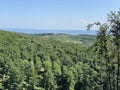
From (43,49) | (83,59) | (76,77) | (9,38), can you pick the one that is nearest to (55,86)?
(76,77)

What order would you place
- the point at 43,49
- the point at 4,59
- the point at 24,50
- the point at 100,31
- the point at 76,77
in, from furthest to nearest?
the point at 43,49 → the point at 24,50 → the point at 4,59 → the point at 76,77 → the point at 100,31

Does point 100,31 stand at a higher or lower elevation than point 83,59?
higher

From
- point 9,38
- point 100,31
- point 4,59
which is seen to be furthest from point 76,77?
point 9,38

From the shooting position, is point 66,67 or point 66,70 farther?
point 66,67

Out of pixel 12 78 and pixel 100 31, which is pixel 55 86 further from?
pixel 100 31

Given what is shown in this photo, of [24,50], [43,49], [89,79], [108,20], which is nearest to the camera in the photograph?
[108,20]

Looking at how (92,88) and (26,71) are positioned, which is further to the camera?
(26,71)
